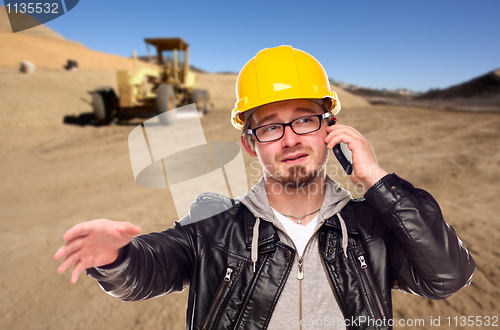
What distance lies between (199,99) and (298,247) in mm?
13263

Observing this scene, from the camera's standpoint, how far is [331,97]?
1.91 m

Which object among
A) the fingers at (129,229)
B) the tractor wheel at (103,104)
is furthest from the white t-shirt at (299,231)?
the tractor wheel at (103,104)

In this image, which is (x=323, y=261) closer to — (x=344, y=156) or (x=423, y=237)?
(x=423, y=237)

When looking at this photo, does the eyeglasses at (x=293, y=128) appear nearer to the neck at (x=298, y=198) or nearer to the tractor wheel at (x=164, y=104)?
the neck at (x=298, y=198)

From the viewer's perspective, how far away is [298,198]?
67.3 inches

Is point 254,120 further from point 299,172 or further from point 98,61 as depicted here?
point 98,61

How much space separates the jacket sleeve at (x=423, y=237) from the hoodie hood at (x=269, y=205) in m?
0.23

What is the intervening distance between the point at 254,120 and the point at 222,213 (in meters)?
0.62

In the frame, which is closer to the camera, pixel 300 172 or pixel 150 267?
pixel 150 267

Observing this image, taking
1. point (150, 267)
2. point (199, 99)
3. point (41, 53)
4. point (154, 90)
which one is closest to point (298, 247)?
point (150, 267)

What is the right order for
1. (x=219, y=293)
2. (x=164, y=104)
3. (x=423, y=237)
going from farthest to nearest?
(x=164, y=104) → (x=219, y=293) → (x=423, y=237)

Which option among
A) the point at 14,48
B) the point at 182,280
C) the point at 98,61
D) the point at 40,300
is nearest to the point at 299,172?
the point at 182,280

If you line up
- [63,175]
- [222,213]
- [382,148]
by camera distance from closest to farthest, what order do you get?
[222,213], [63,175], [382,148]

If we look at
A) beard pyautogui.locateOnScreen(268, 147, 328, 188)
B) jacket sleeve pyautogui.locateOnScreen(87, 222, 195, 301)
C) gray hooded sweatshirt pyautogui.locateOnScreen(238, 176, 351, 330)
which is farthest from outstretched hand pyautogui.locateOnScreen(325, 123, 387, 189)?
jacket sleeve pyautogui.locateOnScreen(87, 222, 195, 301)
